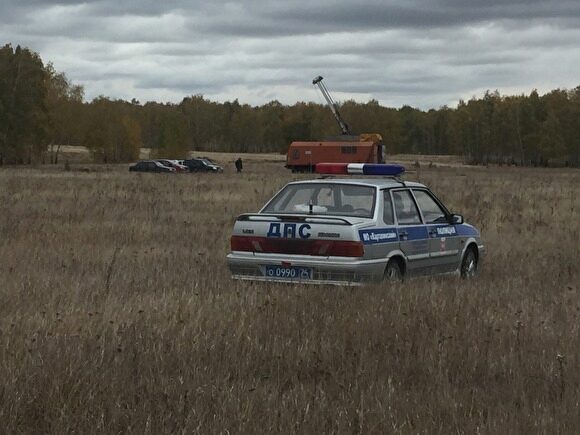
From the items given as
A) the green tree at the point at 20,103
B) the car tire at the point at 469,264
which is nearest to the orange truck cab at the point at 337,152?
the green tree at the point at 20,103

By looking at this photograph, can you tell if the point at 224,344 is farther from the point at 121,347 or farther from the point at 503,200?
the point at 503,200

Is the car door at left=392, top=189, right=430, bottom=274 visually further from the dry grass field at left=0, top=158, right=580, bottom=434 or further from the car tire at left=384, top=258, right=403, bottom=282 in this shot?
the dry grass field at left=0, top=158, right=580, bottom=434

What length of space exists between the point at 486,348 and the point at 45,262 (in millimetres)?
7548

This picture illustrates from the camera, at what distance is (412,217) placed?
12.3 m

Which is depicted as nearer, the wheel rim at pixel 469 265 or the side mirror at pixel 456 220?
the side mirror at pixel 456 220

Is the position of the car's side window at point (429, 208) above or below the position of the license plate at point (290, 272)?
above

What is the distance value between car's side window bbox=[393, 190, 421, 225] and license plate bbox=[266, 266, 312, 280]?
4.80 ft

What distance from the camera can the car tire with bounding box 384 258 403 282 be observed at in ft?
37.3

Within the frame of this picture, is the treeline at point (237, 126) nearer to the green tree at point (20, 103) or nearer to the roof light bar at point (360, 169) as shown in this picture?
the green tree at point (20, 103)

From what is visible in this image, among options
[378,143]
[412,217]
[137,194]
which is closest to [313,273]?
[412,217]

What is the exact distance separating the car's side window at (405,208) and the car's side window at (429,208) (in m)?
0.20

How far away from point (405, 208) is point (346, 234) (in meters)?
1.56

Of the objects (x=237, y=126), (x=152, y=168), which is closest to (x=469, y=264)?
(x=152, y=168)

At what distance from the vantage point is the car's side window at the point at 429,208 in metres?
12.7
